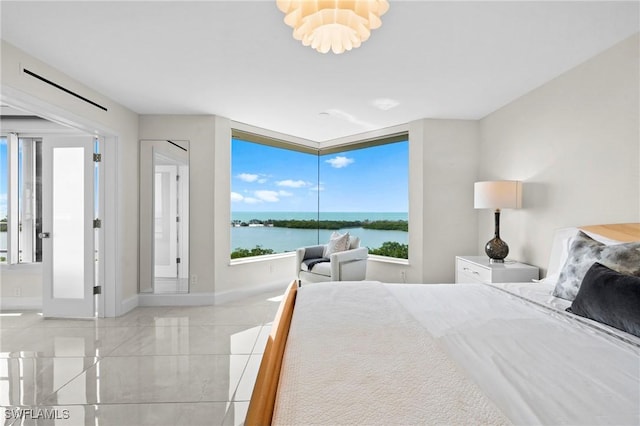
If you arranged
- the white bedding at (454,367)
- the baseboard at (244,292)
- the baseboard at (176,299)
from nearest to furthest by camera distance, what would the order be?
the white bedding at (454,367)
the baseboard at (176,299)
the baseboard at (244,292)

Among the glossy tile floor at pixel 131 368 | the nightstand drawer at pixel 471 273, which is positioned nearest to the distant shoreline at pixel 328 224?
the nightstand drawer at pixel 471 273

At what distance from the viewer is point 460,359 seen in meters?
1.16

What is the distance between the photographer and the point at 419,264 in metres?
4.43

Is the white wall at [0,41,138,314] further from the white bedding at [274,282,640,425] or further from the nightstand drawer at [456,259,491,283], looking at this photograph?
the nightstand drawer at [456,259,491,283]

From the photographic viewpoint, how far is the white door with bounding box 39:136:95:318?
3699mm

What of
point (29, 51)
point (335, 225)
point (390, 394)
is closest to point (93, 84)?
point (29, 51)

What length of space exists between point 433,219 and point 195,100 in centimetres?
346

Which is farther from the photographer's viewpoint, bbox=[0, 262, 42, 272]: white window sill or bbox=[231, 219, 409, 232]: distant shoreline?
bbox=[231, 219, 409, 232]: distant shoreline

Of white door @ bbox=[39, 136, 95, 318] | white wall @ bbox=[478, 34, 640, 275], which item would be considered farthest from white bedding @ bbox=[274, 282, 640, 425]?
white door @ bbox=[39, 136, 95, 318]

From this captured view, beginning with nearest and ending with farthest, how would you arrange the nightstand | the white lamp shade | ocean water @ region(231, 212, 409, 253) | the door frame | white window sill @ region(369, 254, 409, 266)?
the nightstand, the white lamp shade, the door frame, white window sill @ region(369, 254, 409, 266), ocean water @ region(231, 212, 409, 253)

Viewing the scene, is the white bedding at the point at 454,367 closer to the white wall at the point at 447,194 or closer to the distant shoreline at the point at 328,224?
the white wall at the point at 447,194

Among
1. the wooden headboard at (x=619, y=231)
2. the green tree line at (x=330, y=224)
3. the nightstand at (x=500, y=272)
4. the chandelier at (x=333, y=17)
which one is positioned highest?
the chandelier at (x=333, y=17)

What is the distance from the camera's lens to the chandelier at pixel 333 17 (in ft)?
4.95

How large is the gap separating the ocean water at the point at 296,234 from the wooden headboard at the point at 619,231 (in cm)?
308
